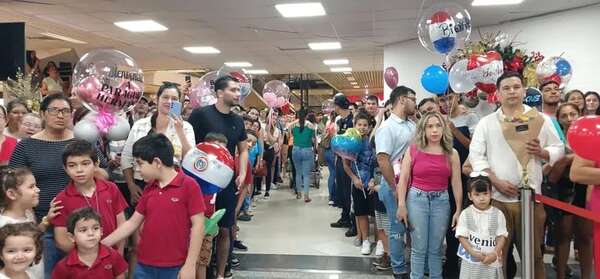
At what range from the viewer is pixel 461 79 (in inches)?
149

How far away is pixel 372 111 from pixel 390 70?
8.58 feet

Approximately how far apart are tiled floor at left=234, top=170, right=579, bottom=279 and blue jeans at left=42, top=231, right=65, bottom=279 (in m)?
1.65

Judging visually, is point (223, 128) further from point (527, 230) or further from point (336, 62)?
point (336, 62)

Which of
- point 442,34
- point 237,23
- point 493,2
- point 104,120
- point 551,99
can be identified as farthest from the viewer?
point 237,23

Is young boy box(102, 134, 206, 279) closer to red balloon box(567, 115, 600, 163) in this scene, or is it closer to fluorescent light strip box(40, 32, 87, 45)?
red balloon box(567, 115, 600, 163)

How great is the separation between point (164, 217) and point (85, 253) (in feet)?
1.21

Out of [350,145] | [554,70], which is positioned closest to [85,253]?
[350,145]

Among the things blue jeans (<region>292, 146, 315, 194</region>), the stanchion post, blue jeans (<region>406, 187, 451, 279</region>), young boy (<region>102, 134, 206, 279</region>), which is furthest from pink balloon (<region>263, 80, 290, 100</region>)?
the stanchion post

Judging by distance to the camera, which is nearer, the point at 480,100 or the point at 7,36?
the point at 480,100

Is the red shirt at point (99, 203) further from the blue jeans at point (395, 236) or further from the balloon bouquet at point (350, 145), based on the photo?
the balloon bouquet at point (350, 145)

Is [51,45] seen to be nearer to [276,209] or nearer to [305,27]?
[305,27]

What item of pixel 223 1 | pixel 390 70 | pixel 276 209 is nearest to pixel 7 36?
pixel 223 1

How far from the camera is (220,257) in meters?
3.37

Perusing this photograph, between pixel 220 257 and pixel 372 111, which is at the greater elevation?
pixel 372 111
